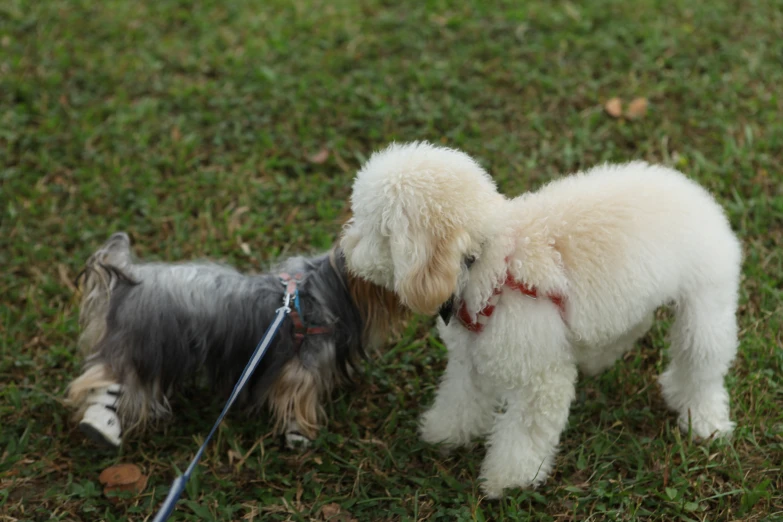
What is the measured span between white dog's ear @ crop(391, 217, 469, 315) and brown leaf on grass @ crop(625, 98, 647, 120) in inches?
109

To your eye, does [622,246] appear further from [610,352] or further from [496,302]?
[610,352]

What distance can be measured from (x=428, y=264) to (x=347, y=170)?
2.28m

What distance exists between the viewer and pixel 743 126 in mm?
4613

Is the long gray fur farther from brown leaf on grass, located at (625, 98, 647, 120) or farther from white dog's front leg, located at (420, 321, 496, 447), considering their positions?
brown leaf on grass, located at (625, 98, 647, 120)

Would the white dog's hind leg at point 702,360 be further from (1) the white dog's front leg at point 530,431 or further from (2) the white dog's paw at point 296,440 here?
(2) the white dog's paw at point 296,440

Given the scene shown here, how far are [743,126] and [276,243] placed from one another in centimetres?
291

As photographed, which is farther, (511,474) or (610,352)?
(610,352)

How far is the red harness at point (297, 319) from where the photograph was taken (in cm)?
308

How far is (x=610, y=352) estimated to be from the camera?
3244mm

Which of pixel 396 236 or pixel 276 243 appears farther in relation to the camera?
pixel 276 243

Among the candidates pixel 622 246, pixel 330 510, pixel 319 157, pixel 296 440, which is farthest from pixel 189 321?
pixel 319 157

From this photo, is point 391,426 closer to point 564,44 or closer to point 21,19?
point 564,44

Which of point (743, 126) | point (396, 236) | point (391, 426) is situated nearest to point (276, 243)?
point (391, 426)

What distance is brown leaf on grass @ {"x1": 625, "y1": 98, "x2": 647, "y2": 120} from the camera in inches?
187
